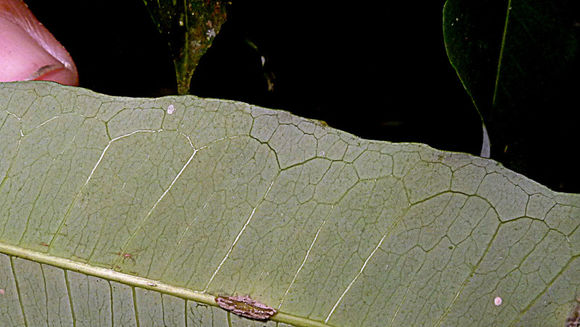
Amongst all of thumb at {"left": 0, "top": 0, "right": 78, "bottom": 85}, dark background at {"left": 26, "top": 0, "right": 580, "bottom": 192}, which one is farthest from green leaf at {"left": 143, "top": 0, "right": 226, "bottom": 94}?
thumb at {"left": 0, "top": 0, "right": 78, "bottom": 85}

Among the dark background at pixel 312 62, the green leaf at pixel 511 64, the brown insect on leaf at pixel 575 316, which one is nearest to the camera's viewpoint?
the brown insect on leaf at pixel 575 316

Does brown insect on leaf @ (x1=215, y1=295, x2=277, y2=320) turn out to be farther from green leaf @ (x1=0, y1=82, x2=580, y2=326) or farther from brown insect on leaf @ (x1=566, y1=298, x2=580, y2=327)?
brown insect on leaf @ (x1=566, y1=298, x2=580, y2=327)

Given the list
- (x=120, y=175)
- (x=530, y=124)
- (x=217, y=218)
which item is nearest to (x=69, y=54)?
(x=120, y=175)

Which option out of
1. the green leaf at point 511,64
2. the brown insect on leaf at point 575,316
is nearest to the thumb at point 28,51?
the green leaf at point 511,64

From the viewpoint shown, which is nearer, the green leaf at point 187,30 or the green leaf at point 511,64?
the green leaf at point 511,64

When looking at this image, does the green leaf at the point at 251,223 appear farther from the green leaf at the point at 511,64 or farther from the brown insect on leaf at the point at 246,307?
the green leaf at the point at 511,64

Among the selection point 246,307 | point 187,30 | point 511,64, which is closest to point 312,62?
point 187,30

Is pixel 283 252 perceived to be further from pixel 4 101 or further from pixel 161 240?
pixel 4 101
